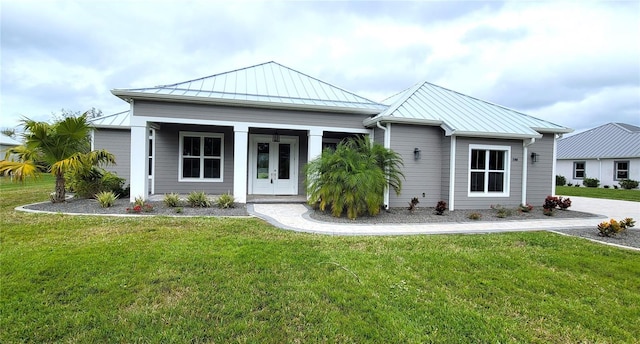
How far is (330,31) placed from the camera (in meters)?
13.6

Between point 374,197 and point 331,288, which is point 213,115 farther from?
point 331,288

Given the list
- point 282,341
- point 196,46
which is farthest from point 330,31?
point 282,341

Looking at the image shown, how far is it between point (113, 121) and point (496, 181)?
51.5 ft

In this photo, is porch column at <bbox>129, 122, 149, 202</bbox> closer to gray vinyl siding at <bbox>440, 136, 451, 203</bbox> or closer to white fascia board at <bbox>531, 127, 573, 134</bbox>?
gray vinyl siding at <bbox>440, 136, 451, 203</bbox>

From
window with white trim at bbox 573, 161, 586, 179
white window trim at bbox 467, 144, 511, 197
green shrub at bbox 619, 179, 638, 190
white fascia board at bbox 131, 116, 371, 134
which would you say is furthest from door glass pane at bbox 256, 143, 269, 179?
window with white trim at bbox 573, 161, 586, 179

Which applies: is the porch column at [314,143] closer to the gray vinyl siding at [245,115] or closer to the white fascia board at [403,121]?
the gray vinyl siding at [245,115]

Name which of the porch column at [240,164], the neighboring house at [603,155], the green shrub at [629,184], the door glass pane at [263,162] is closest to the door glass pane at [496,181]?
the door glass pane at [263,162]

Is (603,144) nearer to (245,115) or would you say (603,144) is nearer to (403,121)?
(403,121)

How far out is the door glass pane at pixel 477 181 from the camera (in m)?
9.77

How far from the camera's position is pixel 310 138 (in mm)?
9992

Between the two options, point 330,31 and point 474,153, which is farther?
point 330,31

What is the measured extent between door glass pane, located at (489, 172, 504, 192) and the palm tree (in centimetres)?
1252

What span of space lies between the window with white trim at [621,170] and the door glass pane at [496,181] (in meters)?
19.7

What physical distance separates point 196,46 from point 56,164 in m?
9.04
